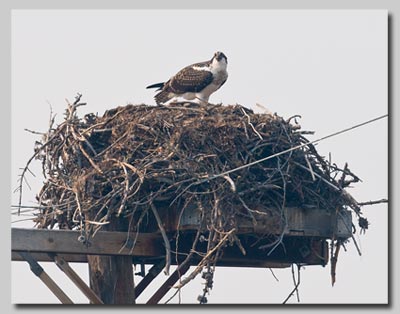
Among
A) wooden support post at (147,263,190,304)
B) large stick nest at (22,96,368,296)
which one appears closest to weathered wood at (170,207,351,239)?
large stick nest at (22,96,368,296)

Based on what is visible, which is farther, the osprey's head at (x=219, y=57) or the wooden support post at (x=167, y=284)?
the osprey's head at (x=219, y=57)

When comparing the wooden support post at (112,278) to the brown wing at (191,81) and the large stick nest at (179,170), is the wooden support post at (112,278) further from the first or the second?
the brown wing at (191,81)

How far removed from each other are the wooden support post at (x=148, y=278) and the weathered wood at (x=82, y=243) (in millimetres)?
634

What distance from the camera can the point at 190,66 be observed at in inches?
483

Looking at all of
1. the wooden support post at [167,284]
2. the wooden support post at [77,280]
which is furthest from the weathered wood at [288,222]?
the wooden support post at [77,280]

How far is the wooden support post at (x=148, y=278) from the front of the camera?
9.73 metres

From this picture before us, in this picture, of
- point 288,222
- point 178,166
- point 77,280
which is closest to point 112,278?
point 77,280

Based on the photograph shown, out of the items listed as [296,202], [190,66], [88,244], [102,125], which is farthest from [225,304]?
[190,66]

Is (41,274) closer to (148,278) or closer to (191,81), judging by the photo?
(148,278)

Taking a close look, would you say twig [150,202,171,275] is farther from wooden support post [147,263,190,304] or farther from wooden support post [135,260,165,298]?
wooden support post [135,260,165,298]

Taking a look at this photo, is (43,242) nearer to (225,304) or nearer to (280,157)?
(225,304)

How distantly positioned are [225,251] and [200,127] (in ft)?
3.30

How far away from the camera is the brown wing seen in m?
12.0

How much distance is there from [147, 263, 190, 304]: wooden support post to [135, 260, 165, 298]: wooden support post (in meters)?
0.20
